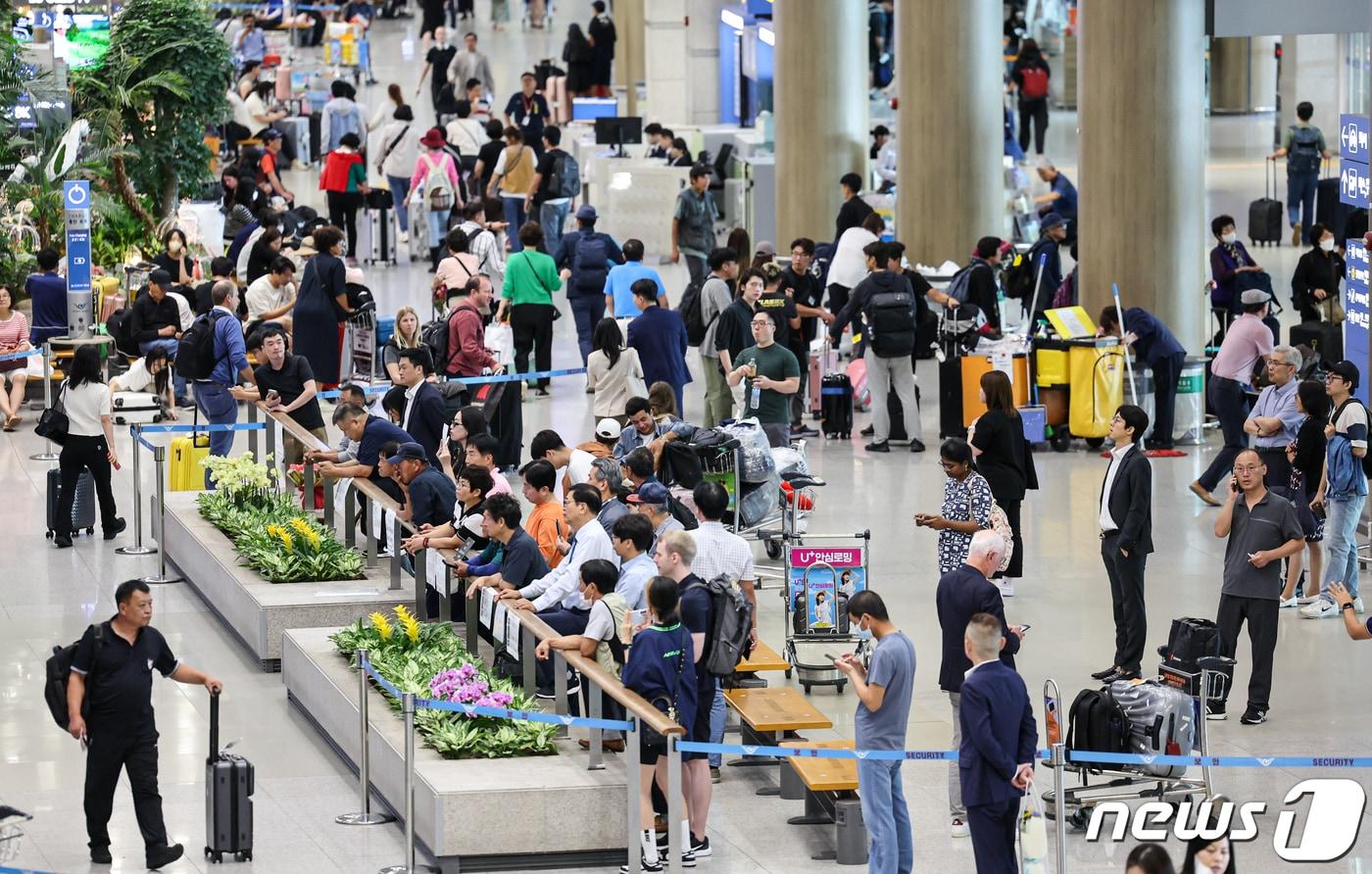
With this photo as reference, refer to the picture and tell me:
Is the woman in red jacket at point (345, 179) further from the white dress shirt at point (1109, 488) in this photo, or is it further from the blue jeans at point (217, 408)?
the white dress shirt at point (1109, 488)

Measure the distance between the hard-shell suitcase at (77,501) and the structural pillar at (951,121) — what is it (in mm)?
11156

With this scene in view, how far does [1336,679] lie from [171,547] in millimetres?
7645

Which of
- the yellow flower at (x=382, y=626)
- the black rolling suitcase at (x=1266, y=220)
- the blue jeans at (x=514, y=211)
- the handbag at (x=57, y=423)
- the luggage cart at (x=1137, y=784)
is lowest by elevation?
the luggage cart at (x=1137, y=784)

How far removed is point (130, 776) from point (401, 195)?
20515mm

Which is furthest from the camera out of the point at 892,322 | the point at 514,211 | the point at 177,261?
the point at 514,211

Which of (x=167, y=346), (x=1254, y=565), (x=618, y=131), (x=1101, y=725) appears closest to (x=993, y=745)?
(x=1101, y=725)

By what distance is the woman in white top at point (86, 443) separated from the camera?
15.2 meters

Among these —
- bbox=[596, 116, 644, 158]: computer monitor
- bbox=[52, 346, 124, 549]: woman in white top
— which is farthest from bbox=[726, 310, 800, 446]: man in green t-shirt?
bbox=[596, 116, 644, 158]: computer monitor

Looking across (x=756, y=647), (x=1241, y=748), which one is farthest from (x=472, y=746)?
(x=1241, y=748)

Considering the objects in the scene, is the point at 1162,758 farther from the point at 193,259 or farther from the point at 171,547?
the point at 193,259

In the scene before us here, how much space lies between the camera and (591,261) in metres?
21.2

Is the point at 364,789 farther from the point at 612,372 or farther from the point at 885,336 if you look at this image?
the point at 885,336

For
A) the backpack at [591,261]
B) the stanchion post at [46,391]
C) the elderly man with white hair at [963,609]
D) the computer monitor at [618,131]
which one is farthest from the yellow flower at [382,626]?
the computer monitor at [618,131]

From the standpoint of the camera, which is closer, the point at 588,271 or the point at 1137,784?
the point at 1137,784
